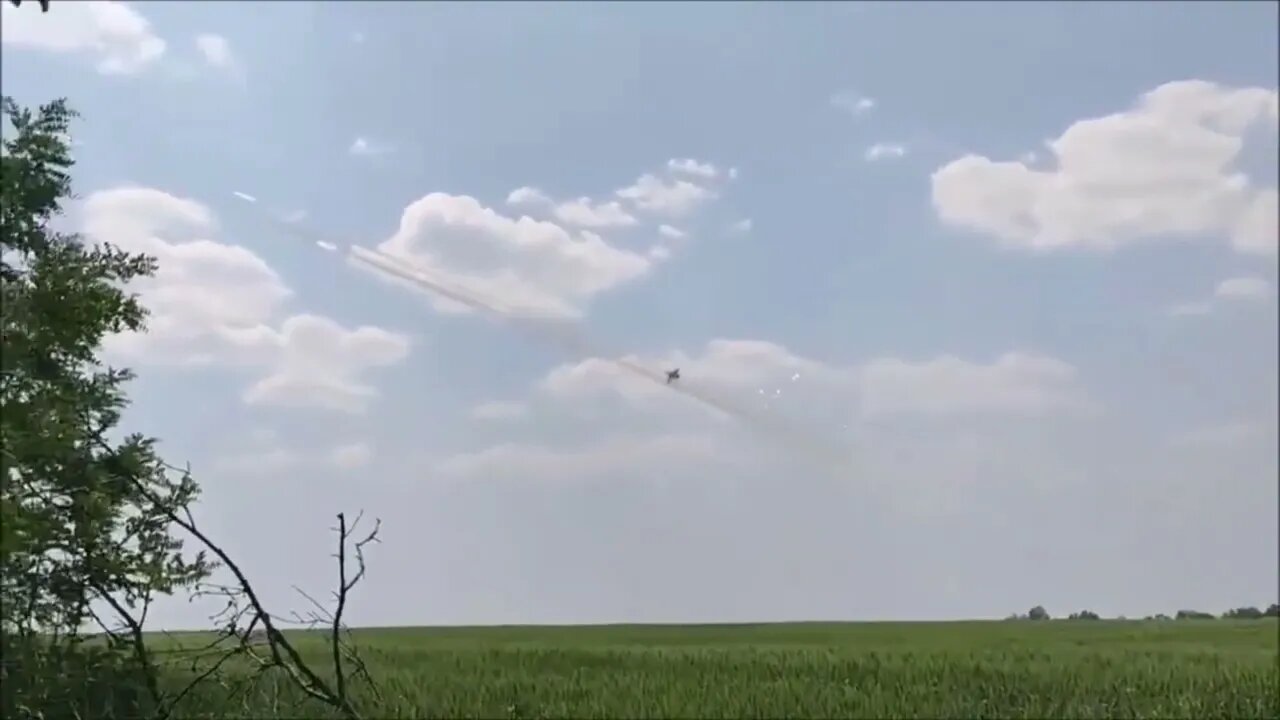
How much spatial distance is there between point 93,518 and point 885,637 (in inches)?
573

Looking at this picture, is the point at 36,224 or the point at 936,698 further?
the point at 936,698

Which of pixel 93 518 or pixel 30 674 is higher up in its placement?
pixel 93 518

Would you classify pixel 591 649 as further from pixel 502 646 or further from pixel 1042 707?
pixel 1042 707

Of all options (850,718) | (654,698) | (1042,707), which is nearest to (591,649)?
(654,698)

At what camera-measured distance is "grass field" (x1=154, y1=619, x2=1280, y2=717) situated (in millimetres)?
13469

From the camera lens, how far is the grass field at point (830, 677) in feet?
44.2

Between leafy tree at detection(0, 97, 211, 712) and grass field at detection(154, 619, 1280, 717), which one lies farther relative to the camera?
grass field at detection(154, 619, 1280, 717)

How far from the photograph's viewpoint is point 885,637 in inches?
779

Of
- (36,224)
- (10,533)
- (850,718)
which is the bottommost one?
(850,718)

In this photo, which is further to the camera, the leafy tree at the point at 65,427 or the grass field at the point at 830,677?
the grass field at the point at 830,677

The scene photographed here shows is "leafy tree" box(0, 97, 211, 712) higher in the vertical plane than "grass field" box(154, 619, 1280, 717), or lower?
higher

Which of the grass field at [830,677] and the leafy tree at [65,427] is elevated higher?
the leafy tree at [65,427]

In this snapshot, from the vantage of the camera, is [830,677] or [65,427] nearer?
[65,427]

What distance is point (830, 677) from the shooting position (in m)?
15.0
